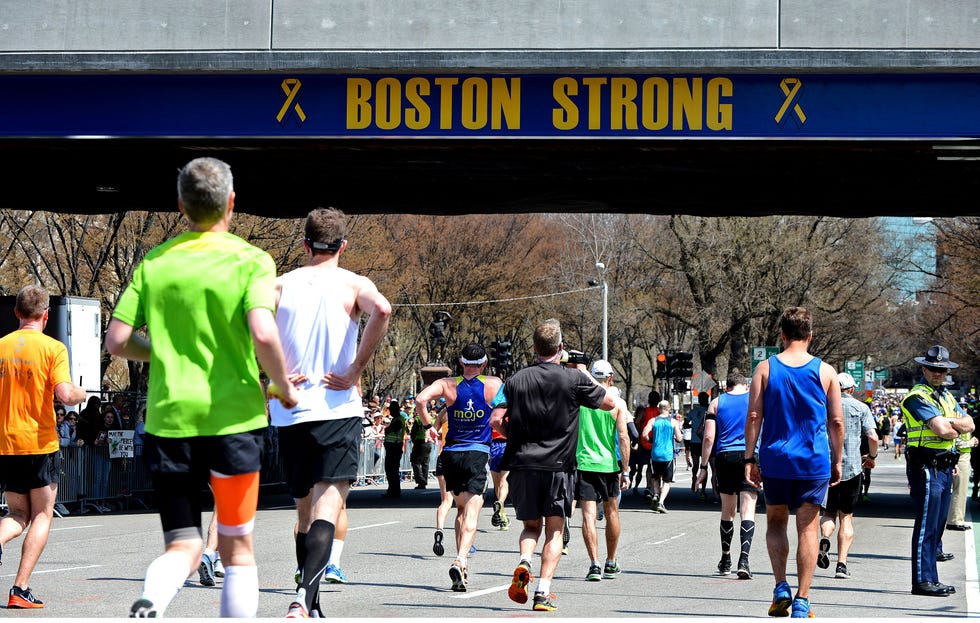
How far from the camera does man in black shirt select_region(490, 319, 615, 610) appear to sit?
9.29 m

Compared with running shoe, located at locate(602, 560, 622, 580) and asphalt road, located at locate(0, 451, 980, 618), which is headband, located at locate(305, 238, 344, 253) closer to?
asphalt road, located at locate(0, 451, 980, 618)

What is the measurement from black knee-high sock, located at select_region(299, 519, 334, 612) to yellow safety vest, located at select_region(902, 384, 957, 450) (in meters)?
5.69

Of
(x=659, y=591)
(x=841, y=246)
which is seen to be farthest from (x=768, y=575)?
(x=841, y=246)

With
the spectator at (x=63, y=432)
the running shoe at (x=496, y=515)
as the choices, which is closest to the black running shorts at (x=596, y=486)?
the running shoe at (x=496, y=515)

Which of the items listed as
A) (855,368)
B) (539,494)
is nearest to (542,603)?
(539,494)

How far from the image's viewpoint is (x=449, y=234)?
177ft

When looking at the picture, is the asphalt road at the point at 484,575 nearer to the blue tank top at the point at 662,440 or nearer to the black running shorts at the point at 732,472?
the black running shorts at the point at 732,472

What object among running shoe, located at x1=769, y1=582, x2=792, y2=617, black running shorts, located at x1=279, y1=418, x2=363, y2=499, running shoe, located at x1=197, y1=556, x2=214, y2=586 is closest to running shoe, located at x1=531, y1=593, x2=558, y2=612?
running shoe, located at x1=769, y1=582, x2=792, y2=617

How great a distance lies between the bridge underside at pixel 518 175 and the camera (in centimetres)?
1656

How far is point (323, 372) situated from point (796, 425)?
10.4 feet

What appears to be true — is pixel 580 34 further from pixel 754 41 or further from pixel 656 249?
pixel 656 249

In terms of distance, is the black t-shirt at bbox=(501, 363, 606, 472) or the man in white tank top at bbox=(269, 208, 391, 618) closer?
the man in white tank top at bbox=(269, 208, 391, 618)

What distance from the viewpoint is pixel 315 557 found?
21.4ft

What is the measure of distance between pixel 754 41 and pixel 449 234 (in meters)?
38.7
